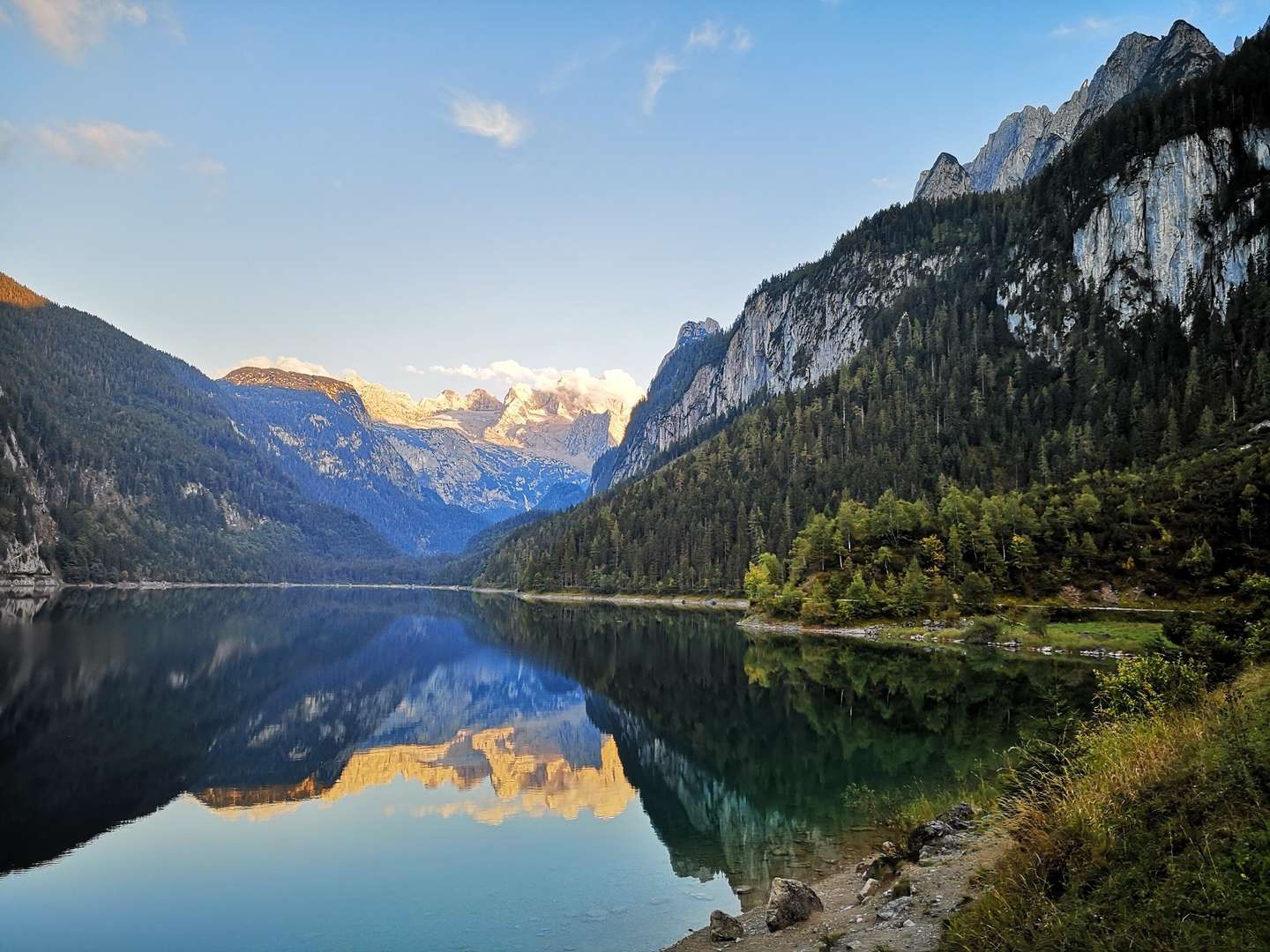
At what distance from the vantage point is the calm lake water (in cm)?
2256

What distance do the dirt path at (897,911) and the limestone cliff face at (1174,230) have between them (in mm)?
181344

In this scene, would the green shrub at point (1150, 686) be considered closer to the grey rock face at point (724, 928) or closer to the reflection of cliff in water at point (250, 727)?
the grey rock face at point (724, 928)

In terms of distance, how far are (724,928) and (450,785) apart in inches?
955

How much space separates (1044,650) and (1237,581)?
60.0 feet

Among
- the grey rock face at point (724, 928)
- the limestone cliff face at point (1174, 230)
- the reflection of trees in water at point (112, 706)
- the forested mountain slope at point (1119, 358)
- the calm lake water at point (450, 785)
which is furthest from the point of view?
the limestone cliff face at point (1174, 230)

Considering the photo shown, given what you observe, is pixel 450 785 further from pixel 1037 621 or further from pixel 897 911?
pixel 1037 621

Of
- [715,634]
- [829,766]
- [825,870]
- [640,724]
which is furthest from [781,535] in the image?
[825,870]

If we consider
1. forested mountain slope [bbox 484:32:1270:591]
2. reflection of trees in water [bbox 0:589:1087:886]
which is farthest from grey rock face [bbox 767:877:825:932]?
forested mountain slope [bbox 484:32:1270:591]

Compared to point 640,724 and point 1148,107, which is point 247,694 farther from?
point 1148,107

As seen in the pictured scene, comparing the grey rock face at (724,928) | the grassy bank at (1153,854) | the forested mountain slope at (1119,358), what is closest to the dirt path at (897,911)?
the grey rock face at (724,928)

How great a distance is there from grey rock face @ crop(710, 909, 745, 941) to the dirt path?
0.17 metres

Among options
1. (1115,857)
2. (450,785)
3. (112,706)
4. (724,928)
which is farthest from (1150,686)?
(112,706)

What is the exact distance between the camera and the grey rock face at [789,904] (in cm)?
1850

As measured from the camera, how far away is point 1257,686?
58.8 ft
